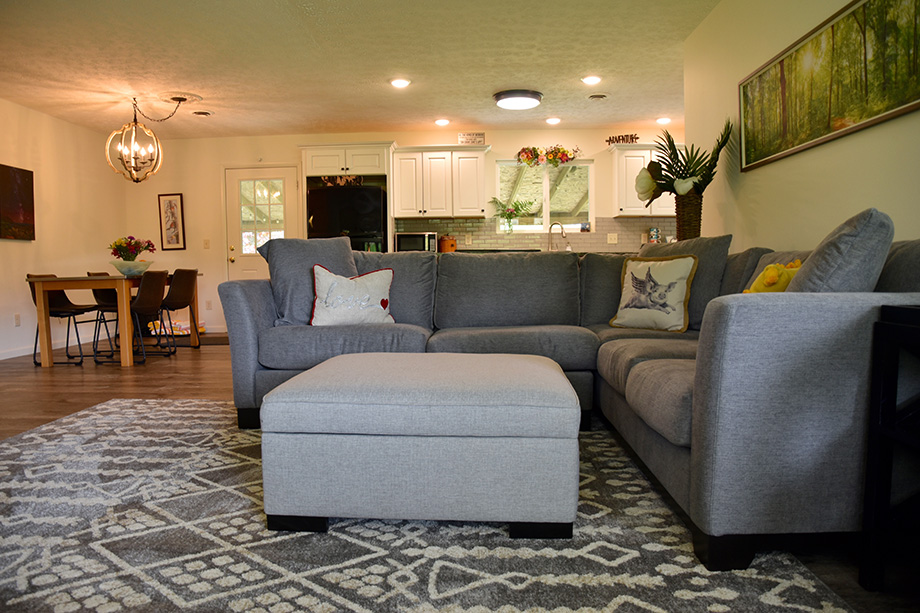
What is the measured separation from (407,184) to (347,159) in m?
0.79

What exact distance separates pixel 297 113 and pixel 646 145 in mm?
4122

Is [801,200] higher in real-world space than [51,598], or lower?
higher

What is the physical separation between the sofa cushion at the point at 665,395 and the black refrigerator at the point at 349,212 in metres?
4.99

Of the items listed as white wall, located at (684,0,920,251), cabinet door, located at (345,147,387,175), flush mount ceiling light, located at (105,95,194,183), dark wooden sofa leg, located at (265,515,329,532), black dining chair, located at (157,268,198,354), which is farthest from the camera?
cabinet door, located at (345,147,387,175)

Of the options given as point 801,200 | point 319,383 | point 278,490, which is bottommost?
point 278,490

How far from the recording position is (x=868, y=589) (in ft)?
4.19

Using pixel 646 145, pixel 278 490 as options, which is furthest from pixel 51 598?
pixel 646 145

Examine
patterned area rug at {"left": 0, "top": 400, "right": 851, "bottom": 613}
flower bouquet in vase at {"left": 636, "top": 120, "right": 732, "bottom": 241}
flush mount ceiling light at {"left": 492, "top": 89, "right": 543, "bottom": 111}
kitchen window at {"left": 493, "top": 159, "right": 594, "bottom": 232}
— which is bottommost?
patterned area rug at {"left": 0, "top": 400, "right": 851, "bottom": 613}

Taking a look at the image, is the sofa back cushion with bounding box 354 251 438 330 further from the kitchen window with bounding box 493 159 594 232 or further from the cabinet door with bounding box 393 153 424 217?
the kitchen window with bounding box 493 159 594 232

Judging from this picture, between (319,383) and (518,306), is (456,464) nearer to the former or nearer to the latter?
(319,383)

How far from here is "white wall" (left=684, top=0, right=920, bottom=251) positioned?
2.08m

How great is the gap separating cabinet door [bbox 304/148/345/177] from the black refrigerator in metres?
0.29

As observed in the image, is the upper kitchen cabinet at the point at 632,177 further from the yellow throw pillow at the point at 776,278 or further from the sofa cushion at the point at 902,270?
the sofa cushion at the point at 902,270

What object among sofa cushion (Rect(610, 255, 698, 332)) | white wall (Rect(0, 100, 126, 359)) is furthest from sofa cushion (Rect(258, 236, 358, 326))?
white wall (Rect(0, 100, 126, 359))
